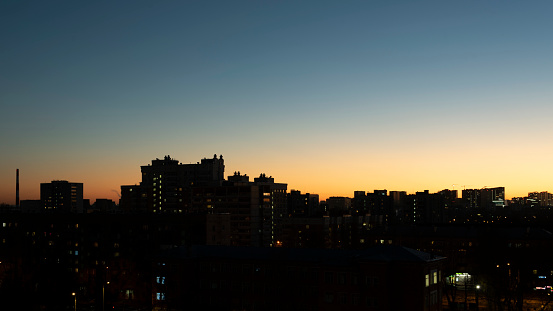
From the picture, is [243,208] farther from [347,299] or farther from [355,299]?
[355,299]

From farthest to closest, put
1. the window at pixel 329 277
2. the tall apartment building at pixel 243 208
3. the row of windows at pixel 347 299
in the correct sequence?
the tall apartment building at pixel 243 208
the window at pixel 329 277
the row of windows at pixel 347 299

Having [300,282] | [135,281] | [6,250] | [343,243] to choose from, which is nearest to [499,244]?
[343,243]

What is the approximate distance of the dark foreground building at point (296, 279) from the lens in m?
54.2

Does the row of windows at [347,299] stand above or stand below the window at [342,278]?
below

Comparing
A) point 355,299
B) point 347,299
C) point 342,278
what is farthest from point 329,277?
point 355,299

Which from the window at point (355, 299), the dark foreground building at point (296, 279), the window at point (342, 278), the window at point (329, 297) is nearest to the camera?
the dark foreground building at point (296, 279)

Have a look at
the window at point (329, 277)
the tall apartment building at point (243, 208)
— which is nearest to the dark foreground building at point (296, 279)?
the window at point (329, 277)

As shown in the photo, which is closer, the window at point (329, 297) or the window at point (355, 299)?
the window at point (355, 299)

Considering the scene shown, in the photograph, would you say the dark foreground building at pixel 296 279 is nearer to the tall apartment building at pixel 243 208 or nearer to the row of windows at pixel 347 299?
the row of windows at pixel 347 299

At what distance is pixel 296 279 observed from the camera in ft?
197

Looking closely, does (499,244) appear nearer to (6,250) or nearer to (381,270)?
(381,270)

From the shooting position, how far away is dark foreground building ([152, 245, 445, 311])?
54.2m

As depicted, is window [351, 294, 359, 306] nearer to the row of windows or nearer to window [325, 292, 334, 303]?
the row of windows

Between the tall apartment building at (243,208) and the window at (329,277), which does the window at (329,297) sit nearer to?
the window at (329,277)
